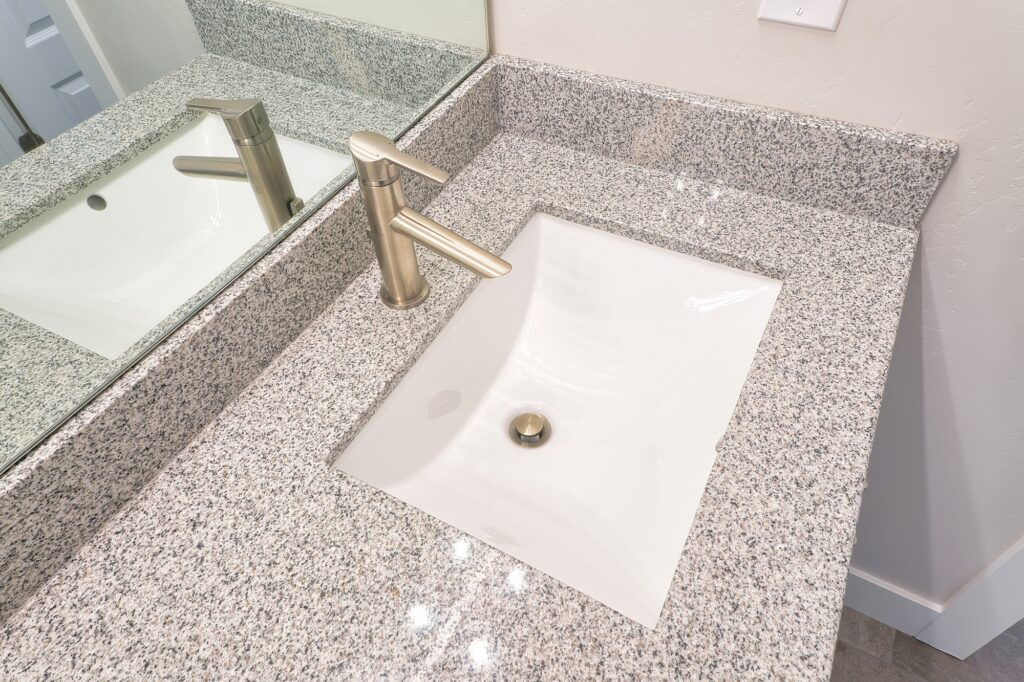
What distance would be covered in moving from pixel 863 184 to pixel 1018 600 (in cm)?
90

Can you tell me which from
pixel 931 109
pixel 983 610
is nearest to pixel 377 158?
pixel 931 109

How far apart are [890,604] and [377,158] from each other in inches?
57.7

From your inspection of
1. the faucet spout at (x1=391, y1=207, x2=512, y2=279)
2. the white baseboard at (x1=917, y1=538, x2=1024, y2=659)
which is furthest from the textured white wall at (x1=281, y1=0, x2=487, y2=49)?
the white baseboard at (x1=917, y1=538, x2=1024, y2=659)

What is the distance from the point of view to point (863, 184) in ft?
2.53

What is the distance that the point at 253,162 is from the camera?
656 mm

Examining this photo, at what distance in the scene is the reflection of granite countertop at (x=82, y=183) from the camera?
508mm

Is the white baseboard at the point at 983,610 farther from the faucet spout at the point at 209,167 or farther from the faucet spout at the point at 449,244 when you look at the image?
the faucet spout at the point at 209,167

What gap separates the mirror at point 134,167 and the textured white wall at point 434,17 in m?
0.10

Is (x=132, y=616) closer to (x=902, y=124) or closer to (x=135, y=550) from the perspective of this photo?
(x=135, y=550)

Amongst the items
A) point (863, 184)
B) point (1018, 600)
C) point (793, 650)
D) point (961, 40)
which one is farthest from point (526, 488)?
point (1018, 600)

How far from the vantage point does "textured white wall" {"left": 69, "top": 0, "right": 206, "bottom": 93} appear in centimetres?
55

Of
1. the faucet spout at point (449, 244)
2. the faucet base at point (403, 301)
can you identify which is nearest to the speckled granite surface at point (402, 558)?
the faucet base at point (403, 301)

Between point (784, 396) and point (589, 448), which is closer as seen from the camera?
point (784, 396)

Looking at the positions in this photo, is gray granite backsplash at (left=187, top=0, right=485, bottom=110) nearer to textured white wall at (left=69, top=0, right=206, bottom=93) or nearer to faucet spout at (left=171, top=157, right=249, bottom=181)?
textured white wall at (left=69, top=0, right=206, bottom=93)
